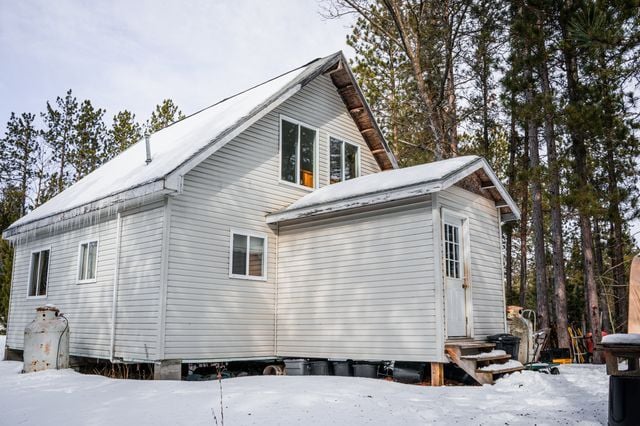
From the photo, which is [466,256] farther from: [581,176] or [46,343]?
[46,343]

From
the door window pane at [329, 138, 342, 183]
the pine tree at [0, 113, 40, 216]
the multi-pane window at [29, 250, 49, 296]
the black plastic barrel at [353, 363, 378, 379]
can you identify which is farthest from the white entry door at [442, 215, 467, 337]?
the pine tree at [0, 113, 40, 216]

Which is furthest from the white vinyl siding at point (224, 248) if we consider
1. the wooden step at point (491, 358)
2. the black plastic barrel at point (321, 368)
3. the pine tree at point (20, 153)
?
the pine tree at point (20, 153)

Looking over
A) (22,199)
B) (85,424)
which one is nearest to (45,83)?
(22,199)

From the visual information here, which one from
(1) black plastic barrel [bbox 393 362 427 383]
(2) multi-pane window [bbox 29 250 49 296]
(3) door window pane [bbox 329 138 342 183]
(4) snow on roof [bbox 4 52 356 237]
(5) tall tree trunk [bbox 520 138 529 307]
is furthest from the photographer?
(5) tall tree trunk [bbox 520 138 529 307]

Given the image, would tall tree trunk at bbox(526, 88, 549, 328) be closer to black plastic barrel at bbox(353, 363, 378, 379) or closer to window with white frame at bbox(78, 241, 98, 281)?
black plastic barrel at bbox(353, 363, 378, 379)

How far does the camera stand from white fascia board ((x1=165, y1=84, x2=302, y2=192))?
9.28 meters

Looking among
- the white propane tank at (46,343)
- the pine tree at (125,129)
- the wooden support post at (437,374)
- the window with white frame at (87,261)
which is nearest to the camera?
the wooden support post at (437,374)

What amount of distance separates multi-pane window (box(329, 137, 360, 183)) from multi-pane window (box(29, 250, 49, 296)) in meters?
7.07

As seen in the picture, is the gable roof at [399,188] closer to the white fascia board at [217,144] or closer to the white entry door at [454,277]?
the white entry door at [454,277]

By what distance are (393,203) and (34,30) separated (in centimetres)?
1276

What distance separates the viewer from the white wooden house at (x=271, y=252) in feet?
30.5

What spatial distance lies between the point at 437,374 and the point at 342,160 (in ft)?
21.1

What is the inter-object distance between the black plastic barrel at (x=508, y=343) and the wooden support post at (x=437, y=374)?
1.85 metres

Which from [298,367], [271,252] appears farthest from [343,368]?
[271,252]
